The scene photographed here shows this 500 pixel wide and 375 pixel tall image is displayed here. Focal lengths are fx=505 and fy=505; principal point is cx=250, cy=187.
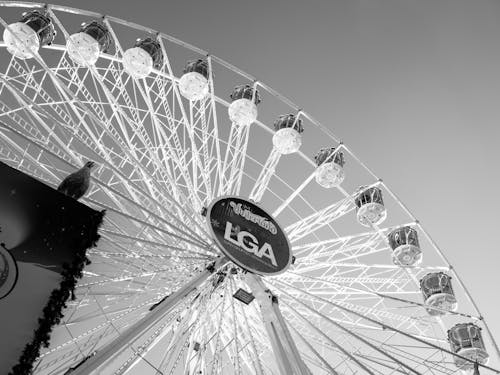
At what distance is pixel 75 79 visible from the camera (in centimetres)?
1248

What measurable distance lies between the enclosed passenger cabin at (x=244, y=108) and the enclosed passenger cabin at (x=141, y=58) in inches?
101

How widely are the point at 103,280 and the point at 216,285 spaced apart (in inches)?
95.7

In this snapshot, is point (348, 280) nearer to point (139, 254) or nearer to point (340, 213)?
point (340, 213)

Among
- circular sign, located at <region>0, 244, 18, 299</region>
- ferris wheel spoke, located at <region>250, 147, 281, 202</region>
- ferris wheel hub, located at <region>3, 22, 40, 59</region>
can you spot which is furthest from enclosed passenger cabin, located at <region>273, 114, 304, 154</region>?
circular sign, located at <region>0, 244, 18, 299</region>

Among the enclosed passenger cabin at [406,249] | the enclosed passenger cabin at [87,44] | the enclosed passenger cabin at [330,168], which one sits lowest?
the enclosed passenger cabin at [406,249]

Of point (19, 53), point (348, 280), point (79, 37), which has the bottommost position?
point (348, 280)

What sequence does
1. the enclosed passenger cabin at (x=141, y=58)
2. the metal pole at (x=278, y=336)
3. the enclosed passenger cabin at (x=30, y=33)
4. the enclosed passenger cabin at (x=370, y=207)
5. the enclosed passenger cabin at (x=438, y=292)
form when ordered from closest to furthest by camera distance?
1. the metal pole at (x=278, y=336)
2. the enclosed passenger cabin at (x=30, y=33)
3. the enclosed passenger cabin at (x=141, y=58)
4. the enclosed passenger cabin at (x=438, y=292)
5. the enclosed passenger cabin at (x=370, y=207)

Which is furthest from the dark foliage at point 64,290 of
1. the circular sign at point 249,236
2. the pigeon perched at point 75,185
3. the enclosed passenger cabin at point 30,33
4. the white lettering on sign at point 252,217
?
the enclosed passenger cabin at point 30,33

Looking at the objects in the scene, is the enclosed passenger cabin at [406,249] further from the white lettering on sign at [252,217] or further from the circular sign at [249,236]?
the white lettering on sign at [252,217]

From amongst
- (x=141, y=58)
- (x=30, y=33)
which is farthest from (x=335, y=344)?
(x=30, y=33)

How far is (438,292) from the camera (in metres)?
14.2

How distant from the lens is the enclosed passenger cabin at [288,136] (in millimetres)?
15016

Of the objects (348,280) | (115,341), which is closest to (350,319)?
(348,280)

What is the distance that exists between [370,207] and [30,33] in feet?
34.3
